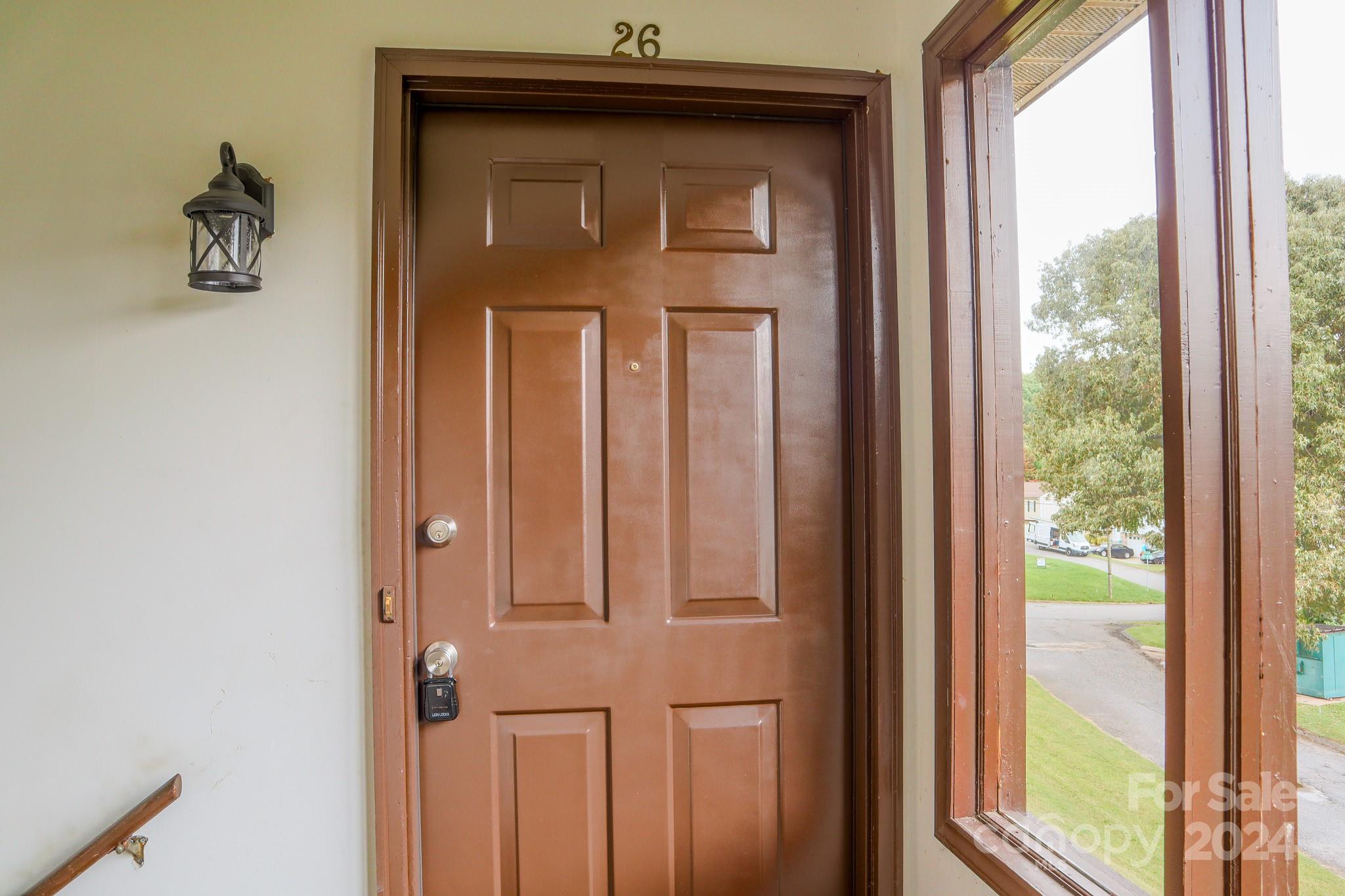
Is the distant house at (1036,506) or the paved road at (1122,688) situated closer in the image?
the paved road at (1122,688)

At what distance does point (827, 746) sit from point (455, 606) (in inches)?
32.4

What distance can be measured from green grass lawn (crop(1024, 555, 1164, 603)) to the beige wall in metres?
0.22

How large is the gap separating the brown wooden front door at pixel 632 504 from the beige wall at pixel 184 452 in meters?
0.17

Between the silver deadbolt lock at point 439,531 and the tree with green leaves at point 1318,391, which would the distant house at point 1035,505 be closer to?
the tree with green leaves at point 1318,391

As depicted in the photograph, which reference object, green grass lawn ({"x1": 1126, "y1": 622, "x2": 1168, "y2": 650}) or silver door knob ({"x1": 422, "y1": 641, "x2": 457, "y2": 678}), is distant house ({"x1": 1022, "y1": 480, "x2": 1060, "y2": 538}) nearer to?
green grass lawn ({"x1": 1126, "y1": 622, "x2": 1168, "y2": 650})

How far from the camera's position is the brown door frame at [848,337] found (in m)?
1.30

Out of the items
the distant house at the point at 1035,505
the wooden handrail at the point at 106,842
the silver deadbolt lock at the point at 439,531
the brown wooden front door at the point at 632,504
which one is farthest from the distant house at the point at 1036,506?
the wooden handrail at the point at 106,842

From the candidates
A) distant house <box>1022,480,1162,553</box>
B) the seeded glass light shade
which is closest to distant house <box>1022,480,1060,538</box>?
distant house <box>1022,480,1162,553</box>

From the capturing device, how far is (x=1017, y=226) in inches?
48.8

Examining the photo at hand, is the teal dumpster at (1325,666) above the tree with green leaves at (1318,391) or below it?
below

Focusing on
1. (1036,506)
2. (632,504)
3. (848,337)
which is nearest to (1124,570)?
(1036,506)

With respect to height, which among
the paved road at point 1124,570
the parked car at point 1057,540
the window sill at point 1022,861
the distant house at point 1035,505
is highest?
the distant house at point 1035,505

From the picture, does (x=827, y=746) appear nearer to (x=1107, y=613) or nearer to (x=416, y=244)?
(x=1107, y=613)

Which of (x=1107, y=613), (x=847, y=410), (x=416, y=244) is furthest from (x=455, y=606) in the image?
(x=1107, y=613)
